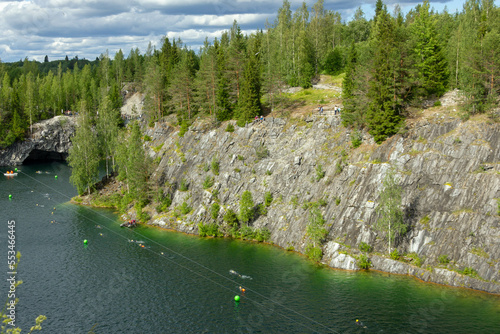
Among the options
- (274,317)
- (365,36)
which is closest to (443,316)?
(274,317)

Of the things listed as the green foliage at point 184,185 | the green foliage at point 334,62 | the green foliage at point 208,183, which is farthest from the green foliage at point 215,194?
the green foliage at point 334,62

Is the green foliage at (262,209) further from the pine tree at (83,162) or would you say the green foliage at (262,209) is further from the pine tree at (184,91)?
the pine tree at (83,162)

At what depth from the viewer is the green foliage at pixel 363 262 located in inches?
2530

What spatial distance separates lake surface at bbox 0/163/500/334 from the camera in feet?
165

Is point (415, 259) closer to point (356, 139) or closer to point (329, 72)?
point (356, 139)

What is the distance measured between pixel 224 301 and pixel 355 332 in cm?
1879

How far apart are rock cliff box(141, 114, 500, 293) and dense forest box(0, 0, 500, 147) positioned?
560 centimetres

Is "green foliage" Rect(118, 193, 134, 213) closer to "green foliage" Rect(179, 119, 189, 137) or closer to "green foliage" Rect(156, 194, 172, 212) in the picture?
"green foliage" Rect(156, 194, 172, 212)

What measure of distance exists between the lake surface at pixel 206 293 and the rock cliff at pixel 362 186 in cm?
462

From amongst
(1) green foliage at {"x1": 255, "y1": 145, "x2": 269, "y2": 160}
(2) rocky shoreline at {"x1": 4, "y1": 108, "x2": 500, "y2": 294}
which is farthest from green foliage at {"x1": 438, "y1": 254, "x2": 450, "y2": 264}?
(1) green foliage at {"x1": 255, "y1": 145, "x2": 269, "y2": 160}

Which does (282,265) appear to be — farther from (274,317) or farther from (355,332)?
(355,332)

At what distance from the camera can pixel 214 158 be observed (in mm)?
93062

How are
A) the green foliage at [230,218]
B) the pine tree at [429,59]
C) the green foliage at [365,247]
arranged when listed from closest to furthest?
the green foliage at [365,247] → the green foliage at [230,218] → the pine tree at [429,59]

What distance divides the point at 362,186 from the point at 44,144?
436 ft
